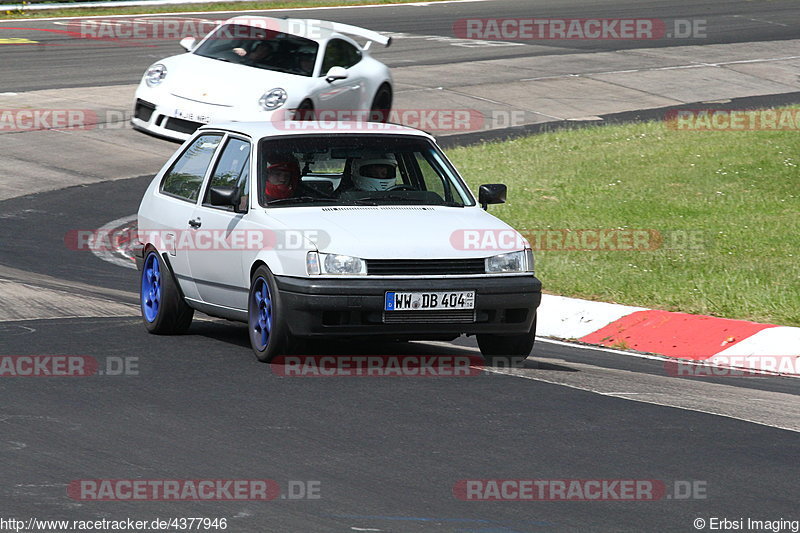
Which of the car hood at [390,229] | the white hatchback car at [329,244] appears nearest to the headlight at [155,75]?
the white hatchback car at [329,244]

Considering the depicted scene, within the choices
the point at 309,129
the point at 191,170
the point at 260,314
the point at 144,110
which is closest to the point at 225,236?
the point at 260,314

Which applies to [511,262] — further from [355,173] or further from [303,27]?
[303,27]

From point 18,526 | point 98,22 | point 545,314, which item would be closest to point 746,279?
point 545,314

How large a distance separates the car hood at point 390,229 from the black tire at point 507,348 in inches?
Result: 24.6

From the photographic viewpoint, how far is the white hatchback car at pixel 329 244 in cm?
868

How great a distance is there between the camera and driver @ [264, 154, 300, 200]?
377 inches

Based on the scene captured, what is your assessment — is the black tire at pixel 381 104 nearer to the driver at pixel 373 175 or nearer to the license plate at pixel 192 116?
the license plate at pixel 192 116

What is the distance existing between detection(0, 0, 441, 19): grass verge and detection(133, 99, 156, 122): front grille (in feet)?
61.6

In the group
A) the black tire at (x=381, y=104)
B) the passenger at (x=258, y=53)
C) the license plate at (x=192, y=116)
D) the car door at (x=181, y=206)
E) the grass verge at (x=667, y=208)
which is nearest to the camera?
the car door at (x=181, y=206)

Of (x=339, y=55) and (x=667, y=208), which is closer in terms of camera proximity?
(x=667, y=208)

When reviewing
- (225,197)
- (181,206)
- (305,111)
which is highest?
(225,197)

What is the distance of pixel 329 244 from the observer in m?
8.74

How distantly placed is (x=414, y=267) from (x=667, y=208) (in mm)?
7278

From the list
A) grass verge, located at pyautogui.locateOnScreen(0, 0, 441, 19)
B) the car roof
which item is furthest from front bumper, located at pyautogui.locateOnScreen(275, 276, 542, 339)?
grass verge, located at pyautogui.locateOnScreen(0, 0, 441, 19)
